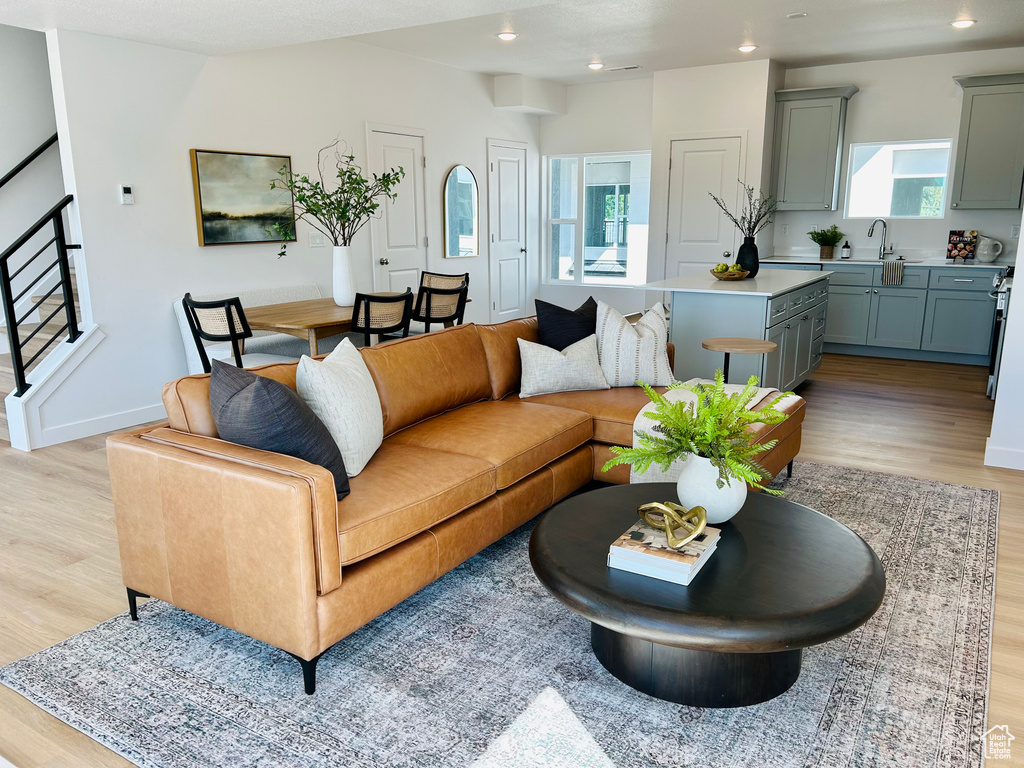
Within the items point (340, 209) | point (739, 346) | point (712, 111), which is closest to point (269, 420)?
point (739, 346)

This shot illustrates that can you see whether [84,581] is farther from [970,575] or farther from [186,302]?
[970,575]

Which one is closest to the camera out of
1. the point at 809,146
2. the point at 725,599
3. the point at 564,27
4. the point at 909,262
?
the point at 725,599

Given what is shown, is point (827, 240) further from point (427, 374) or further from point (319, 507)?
point (319, 507)

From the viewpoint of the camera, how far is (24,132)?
5.58 meters

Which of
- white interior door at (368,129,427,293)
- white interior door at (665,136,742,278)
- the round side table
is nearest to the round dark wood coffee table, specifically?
the round side table

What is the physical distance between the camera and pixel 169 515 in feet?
7.41

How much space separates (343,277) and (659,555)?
3.82m

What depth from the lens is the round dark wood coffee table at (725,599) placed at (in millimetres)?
1741

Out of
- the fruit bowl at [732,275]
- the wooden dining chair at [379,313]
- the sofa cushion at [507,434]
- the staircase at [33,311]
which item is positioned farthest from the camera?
the fruit bowl at [732,275]

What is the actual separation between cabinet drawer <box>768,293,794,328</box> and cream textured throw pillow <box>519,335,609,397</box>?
1.57 m

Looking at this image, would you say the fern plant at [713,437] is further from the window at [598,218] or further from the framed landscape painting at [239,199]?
the window at [598,218]

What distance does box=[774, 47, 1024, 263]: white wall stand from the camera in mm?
6824

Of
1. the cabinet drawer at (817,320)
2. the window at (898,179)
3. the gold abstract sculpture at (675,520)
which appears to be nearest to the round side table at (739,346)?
the cabinet drawer at (817,320)

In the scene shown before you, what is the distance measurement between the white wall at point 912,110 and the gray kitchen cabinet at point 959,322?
0.69 m
